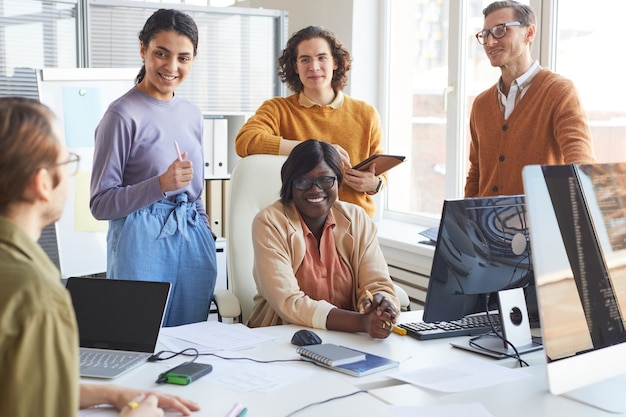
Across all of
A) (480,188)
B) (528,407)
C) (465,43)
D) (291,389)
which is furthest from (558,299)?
(465,43)

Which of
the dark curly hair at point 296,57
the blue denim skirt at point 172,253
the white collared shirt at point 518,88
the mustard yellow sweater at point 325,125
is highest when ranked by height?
the dark curly hair at point 296,57

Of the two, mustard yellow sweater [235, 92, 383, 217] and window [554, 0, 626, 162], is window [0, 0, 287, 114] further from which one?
window [554, 0, 626, 162]

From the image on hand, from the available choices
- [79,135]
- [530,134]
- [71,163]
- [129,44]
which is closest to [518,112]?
[530,134]

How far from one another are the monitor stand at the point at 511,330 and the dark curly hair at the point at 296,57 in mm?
1286

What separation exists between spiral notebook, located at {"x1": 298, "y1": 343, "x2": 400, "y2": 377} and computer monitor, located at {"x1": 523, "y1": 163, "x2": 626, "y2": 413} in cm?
42

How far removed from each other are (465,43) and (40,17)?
84.2 inches

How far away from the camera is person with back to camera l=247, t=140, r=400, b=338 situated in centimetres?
225

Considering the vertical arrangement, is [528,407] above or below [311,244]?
below

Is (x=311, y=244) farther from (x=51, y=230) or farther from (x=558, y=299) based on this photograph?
(x=51, y=230)

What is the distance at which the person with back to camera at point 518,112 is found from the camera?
96.9 inches

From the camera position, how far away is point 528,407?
150cm

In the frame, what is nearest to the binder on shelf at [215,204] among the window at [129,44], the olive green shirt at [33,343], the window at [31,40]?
the window at [129,44]

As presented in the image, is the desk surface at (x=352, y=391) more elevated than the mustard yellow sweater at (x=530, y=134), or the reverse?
the mustard yellow sweater at (x=530, y=134)

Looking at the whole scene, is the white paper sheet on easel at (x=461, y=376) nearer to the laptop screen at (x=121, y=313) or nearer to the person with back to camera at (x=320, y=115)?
the laptop screen at (x=121, y=313)
